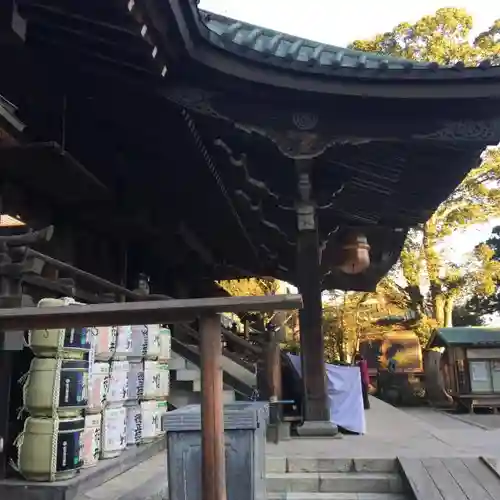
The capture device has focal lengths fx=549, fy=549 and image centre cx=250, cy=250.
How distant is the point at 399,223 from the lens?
9242mm

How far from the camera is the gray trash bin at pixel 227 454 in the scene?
401cm

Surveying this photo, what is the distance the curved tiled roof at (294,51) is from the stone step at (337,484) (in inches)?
164

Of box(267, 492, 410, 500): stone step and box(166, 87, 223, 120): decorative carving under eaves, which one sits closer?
box(267, 492, 410, 500): stone step

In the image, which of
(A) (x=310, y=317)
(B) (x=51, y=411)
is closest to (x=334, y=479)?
(A) (x=310, y=317)

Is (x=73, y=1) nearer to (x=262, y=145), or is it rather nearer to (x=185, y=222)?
(x=262, y=145)

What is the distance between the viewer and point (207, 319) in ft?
9.04

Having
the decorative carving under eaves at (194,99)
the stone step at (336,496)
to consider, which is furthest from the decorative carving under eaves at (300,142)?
the stone step at (336,496)

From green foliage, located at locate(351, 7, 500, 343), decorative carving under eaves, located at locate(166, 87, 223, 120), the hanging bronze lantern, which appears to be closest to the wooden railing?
decorative carving under eaves, located at locate(166, 87, 223, 120)

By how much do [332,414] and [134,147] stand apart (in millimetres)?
4631

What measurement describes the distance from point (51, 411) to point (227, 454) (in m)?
1.75

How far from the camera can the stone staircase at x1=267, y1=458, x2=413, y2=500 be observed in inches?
206

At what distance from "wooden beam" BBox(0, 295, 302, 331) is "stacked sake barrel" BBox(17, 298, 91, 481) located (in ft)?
6.02

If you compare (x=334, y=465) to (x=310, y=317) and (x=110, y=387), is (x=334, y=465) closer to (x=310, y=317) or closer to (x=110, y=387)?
(x=310, y=317)

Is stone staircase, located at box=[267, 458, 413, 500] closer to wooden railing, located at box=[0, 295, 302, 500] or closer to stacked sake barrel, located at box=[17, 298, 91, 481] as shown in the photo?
stacked sake barrel, located at box=[17, 298, 91, 481]
